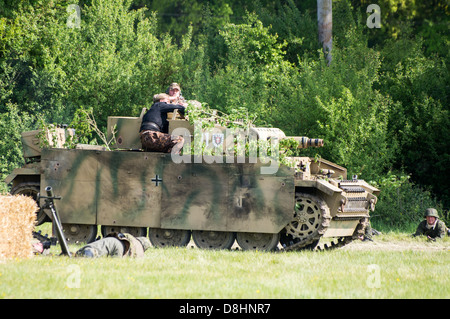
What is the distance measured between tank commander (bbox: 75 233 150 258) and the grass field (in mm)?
213

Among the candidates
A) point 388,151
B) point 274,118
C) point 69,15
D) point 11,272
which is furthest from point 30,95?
point 11,272

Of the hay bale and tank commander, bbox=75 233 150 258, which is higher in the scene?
the hay bale

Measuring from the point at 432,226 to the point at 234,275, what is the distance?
7.35 metres

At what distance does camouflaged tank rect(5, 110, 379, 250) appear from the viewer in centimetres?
1562

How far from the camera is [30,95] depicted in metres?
30.9

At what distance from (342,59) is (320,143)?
10250 millimetres

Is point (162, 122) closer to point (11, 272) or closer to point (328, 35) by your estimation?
point (11, 272)

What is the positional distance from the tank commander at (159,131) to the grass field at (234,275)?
2095mm

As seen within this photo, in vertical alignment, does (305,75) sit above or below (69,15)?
below

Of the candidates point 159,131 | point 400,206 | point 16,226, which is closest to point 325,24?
point 400,206

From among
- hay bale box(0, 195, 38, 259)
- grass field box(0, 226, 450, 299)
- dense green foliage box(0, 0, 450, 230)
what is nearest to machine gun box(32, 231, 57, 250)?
grass field box(0, 226, 450, 299)

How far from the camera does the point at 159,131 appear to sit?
16625mm

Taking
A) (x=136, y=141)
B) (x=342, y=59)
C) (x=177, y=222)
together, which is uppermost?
(x=342, y=59)

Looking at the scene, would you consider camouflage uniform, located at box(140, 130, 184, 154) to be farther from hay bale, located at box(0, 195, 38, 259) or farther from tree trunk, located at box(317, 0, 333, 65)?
tree trunk, located at box(317, 0, 333, 65)
